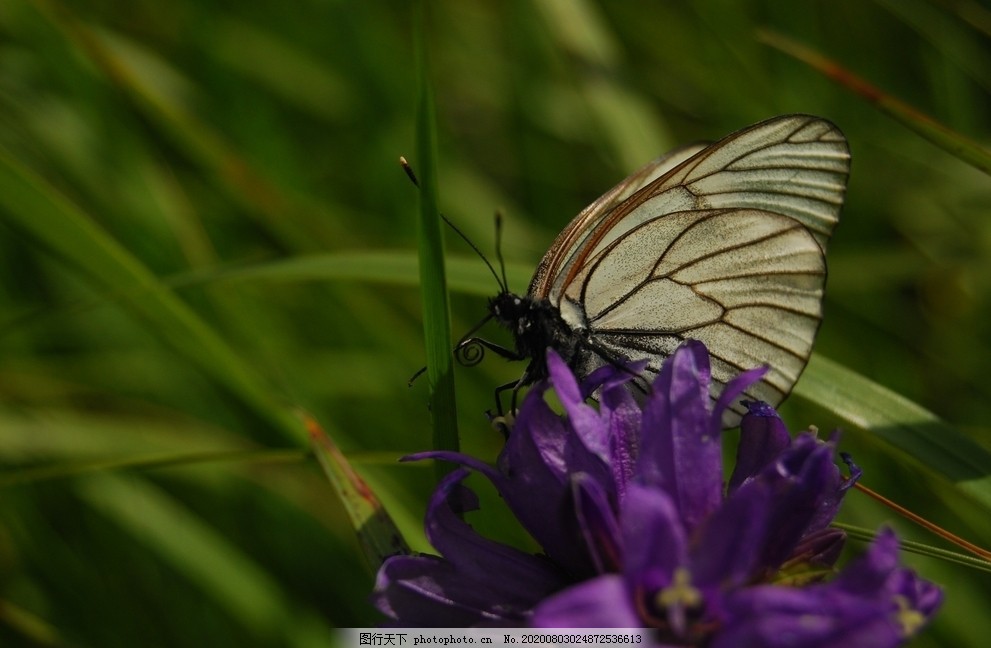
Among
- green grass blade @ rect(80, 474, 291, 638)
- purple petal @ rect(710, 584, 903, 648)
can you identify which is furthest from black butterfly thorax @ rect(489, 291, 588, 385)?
green grass blade @ rect(80, 474, 291, 638)

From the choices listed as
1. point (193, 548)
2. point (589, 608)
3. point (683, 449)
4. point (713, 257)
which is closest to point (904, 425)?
point (713, 257)

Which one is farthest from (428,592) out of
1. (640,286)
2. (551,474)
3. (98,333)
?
(98,333)

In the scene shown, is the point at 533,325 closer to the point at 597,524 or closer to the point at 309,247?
the point at 597,524

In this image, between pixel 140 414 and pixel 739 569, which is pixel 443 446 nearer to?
pixel 739 569

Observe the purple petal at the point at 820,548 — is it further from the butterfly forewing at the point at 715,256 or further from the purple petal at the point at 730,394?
the butterfly forewing at the point at 715,256

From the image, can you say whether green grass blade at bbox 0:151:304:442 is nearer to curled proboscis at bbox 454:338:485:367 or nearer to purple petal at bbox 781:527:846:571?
curled proboscis at bbox 454:338:485:367

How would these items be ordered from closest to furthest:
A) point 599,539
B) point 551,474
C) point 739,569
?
1. point 739,569
2. point 599,539
3. point 551,474
